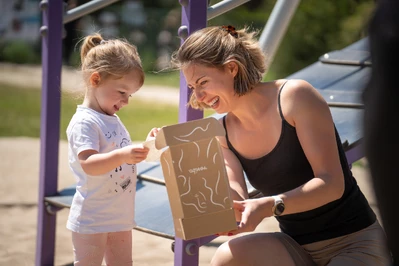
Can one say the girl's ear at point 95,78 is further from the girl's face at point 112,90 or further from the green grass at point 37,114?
the green grass at point 37,114

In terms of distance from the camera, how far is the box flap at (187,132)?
2.19m

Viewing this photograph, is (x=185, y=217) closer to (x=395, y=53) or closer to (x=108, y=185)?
(x=108, y=185)

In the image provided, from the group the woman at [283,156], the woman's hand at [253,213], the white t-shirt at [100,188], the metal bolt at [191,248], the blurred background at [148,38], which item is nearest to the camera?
the woman's hand at [253,213]

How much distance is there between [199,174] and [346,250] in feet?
2.01

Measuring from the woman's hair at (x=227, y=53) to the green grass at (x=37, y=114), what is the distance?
22.7 ft

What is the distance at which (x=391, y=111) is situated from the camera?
1.05 metres

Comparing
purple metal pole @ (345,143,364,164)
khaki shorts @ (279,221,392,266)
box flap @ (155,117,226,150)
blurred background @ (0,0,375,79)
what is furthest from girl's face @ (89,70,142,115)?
blurred background @ (0,0,375,79)

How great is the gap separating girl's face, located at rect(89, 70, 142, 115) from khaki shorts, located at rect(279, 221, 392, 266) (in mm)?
852

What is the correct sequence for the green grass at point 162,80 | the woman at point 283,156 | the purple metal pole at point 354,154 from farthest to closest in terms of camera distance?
the green grass at point 162,80
the purple metal pole at point 354,154
the woman at point 283,156

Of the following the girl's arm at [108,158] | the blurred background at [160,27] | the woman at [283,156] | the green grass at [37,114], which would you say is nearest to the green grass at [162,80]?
the blurred background at [160,27]

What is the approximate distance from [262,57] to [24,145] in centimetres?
632

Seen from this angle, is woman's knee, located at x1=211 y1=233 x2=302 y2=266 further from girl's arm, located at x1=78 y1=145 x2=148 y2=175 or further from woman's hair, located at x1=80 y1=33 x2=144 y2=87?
woman's hair, located at x1=80 y1=33 x2=144 y2=87

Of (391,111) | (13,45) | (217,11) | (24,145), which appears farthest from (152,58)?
(391,111)

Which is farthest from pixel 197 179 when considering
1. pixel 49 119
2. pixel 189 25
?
pixel 49 119
